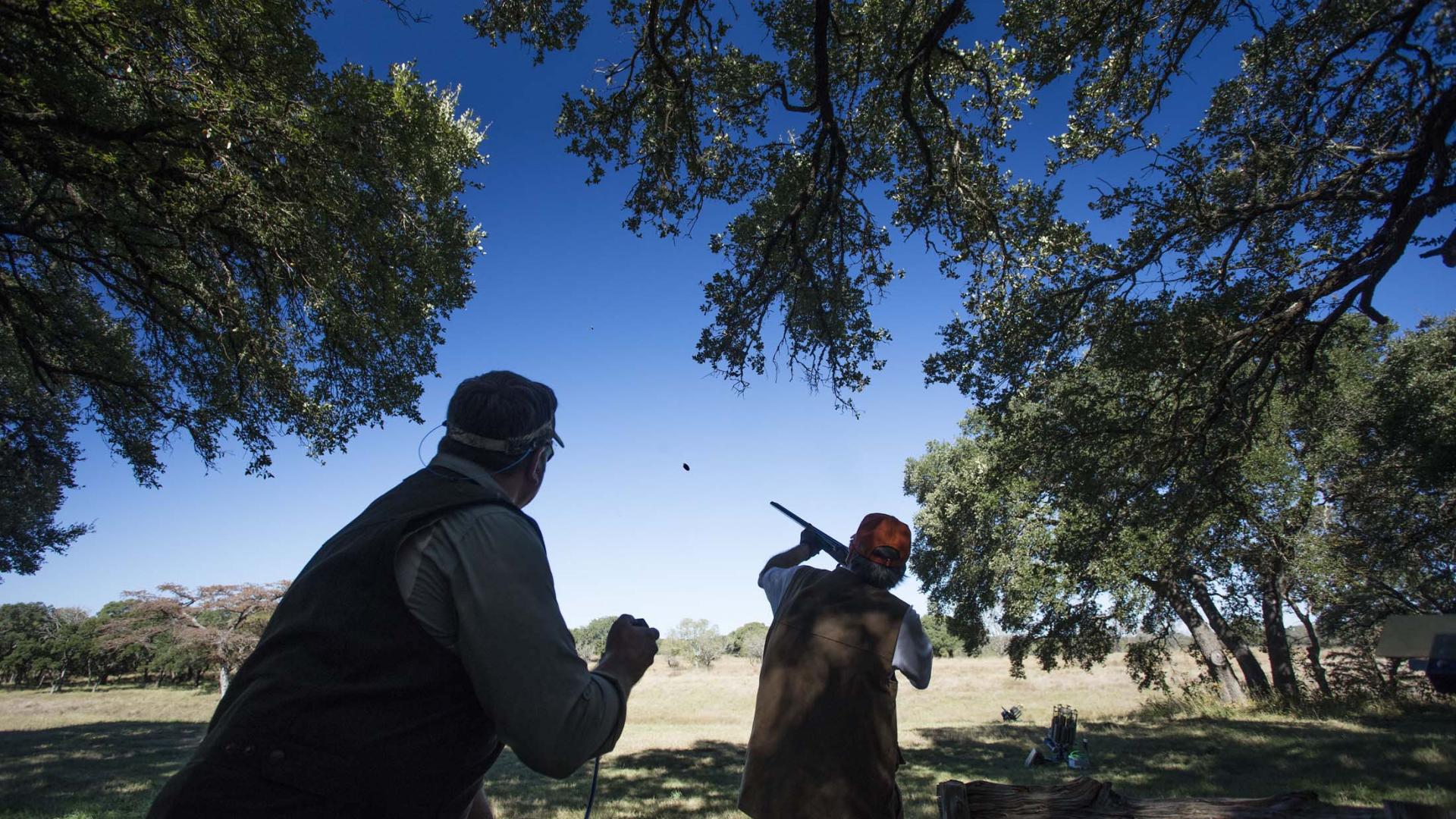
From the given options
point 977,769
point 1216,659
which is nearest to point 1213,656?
point 1216,659

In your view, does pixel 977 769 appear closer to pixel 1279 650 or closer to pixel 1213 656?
pixel 1279 650

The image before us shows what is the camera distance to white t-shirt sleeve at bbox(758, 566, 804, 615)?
4.16 meters

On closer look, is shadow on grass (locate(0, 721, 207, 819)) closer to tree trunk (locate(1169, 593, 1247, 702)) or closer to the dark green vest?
the dark green vest

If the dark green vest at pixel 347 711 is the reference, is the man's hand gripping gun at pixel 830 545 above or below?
above

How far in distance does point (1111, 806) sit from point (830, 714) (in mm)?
1274

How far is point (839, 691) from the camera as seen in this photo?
3.45 m

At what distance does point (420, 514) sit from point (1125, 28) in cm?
827

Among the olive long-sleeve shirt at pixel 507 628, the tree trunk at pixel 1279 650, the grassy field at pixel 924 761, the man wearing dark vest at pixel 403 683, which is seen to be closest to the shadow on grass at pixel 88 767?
the grassy field at pixel 924 761

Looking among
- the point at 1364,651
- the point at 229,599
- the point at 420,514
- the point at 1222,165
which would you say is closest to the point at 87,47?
the point at 420,514

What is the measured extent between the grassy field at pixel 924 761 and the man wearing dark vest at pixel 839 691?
15.1 feet

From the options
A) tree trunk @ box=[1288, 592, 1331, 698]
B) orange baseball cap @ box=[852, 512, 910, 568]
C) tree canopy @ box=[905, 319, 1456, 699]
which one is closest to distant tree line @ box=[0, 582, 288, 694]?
tree canopy @ box=[905, 319, 1456, 699]

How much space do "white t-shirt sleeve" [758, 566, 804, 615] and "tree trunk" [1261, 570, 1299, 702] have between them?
20.0 meters

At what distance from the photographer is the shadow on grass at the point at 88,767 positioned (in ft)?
28.4

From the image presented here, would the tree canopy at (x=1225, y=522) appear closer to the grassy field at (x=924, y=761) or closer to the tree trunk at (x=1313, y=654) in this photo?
the tree trunk at (x=1313, y=654)
